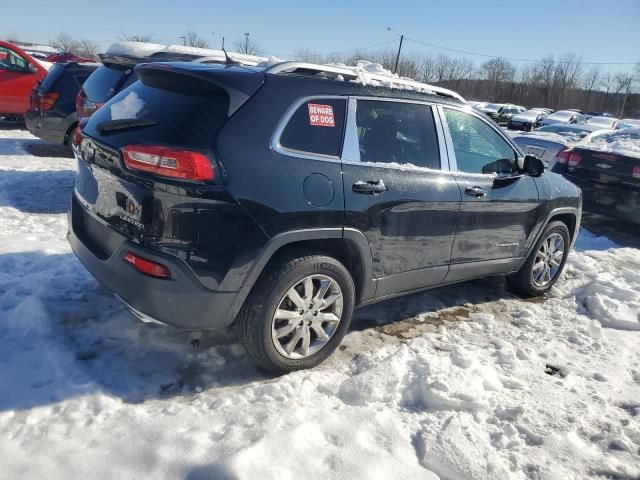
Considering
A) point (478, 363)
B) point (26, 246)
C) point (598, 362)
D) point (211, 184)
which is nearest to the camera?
point (211, 184)

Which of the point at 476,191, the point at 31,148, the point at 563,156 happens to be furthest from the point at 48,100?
the point at 563,156

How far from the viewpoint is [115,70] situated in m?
7.48

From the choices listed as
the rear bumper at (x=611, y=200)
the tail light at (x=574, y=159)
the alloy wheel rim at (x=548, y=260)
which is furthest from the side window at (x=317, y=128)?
the tail light at (x=574, y=159)

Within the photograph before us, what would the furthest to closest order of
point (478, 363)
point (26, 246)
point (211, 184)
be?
point (26, 246), point (478, 363), point (211, 184)

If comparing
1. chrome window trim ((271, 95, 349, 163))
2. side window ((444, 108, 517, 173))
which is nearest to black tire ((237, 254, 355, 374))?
chrome window trim ((271, 95, 349, 163))

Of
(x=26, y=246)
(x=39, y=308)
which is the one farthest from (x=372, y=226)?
(x=26, y=246)

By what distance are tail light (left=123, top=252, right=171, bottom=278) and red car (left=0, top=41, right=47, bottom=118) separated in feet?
34.2

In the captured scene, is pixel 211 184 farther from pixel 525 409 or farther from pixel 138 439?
pixel 525 409

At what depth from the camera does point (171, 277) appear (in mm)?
2621

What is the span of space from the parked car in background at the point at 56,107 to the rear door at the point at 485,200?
7058 millimetres

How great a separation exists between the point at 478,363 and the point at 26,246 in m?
4.06

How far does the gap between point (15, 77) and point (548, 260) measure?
36.9 ft

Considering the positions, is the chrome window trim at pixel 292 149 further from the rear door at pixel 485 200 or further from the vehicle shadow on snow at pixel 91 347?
the vehicle shadow on snow at pixel 91 347

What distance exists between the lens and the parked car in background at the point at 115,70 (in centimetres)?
720
